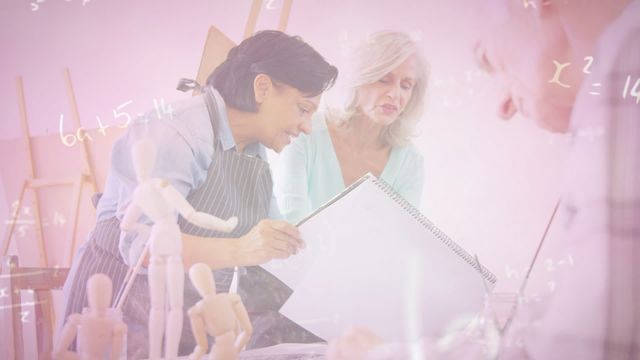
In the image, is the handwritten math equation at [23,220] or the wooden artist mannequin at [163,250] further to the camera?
the handwritten math equation at [23,220]

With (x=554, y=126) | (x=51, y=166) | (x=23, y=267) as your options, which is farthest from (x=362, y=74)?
(x=23, y=267)

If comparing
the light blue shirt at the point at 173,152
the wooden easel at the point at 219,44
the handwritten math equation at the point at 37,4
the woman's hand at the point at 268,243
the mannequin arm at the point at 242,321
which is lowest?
the mannequin arm at the point at 242,321

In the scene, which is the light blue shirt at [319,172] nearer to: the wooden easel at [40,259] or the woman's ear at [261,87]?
the woman's ear at [261,87]

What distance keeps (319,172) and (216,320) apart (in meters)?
0.58

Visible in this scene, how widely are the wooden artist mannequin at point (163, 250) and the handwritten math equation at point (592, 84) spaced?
1.25 meters

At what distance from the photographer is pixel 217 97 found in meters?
1.88

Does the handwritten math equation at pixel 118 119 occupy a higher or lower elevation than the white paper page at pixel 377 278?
higher

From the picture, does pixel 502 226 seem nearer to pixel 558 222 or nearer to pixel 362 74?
pixel 558 222

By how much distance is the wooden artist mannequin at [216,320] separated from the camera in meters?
1.79

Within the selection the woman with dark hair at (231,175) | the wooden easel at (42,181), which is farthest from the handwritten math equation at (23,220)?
the woman with dark hair at (231,175)

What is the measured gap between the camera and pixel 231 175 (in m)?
1.87

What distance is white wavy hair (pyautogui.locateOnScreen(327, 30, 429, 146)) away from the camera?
6.15 ft

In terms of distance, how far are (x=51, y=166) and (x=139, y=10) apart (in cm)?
61

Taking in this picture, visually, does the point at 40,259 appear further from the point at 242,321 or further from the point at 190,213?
the point at 242,321
